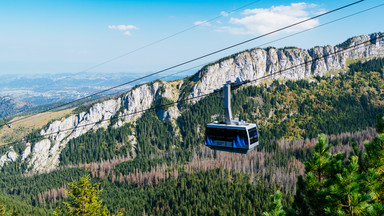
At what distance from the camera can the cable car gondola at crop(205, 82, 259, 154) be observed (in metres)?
22.6

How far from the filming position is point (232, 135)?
23.3m

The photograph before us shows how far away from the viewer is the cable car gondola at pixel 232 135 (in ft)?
74.2

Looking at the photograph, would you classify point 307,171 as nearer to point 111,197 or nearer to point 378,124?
point 378,124

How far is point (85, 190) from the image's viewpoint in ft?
89.9

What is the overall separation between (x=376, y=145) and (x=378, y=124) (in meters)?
2.35

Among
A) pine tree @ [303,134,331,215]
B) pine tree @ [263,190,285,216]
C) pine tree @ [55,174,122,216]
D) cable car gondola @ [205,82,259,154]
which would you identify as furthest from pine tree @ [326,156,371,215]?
pine tree @ [55,174,122,216]

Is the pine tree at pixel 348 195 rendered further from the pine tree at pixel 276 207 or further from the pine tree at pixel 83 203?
the pine tree at pixel 83 203

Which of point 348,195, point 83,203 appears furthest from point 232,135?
point 83,203

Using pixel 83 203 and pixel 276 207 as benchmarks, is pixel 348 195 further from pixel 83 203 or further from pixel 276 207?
pixel 83 203

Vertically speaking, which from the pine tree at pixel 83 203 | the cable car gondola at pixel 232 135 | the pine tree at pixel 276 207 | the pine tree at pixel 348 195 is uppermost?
the cable car gondola at pixel 232 135

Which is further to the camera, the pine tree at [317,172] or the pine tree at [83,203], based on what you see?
the pine tree at [83,203]

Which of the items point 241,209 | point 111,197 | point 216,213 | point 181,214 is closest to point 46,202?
point 111,197

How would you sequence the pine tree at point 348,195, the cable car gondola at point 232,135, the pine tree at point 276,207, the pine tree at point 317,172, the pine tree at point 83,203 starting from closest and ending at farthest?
1. the pine tree at point 348,195
2. the pine tree at point 276,207
3. the pine tree at point 317,172
4. the cable car gondola at point 232,135
5. the pine tree at point 83,203

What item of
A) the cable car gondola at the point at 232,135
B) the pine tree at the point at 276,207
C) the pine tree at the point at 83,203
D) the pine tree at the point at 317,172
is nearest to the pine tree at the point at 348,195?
the pine tree at the point at 317,172
